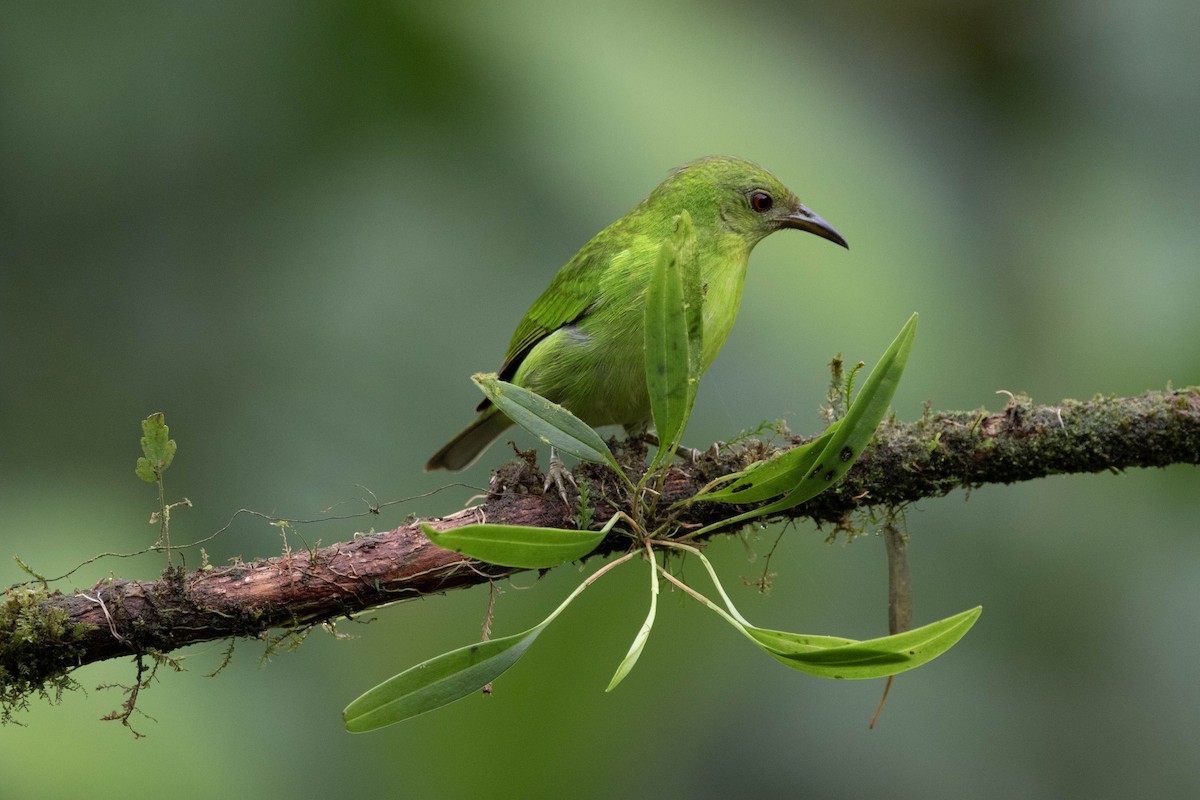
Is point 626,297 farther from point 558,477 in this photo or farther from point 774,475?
point 774,475

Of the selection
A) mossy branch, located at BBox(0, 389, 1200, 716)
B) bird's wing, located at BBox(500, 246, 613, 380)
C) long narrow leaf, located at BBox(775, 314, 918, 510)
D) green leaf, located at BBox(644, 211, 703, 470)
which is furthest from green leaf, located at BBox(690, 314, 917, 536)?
bird's wing, located at BBox(500, 246, 613, 380)

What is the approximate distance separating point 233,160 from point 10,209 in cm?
99

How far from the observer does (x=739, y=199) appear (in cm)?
407

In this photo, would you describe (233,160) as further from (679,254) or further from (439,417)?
(679,254)

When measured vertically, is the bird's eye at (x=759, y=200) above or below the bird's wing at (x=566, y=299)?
above

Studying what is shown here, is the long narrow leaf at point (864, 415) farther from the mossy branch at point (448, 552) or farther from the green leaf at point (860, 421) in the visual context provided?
the mossy branch at point (448, 552)

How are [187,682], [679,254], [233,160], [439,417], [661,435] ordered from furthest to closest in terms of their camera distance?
[233,160] → [439,417] → [187,682] → [661,435] → [679,254]

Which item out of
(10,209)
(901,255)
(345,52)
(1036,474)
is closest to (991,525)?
(901,255)

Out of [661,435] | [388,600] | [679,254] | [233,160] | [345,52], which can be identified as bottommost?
[388,600]

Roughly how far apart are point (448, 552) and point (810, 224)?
2176 millimetres

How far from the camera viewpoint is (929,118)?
5355mm

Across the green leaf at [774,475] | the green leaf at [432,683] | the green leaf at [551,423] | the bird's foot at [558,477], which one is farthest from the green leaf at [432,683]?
the bird's foot at [558,477]

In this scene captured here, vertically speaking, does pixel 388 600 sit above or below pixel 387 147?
below

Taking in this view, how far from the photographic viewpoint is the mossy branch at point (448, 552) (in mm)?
2529
